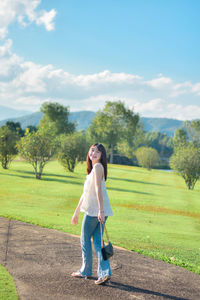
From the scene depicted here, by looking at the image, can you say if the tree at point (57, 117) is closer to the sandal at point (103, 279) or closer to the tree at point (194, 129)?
the tree at point (194, 129)

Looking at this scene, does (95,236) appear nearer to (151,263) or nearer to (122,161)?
(151,263)

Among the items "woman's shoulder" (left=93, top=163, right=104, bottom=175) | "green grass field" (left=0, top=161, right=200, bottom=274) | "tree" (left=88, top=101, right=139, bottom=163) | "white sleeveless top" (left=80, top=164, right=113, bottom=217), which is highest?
"tree" (left=88, top=101, right=139, bottom=163)

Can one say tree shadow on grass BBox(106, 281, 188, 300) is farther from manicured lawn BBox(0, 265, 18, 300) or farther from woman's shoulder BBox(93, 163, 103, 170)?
woman's shoulder BBox(93, 163, 103, 170)

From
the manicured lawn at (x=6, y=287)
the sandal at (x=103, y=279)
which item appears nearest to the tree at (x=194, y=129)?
the sandal at (x=103, y=279)

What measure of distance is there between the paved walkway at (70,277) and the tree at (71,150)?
111ft

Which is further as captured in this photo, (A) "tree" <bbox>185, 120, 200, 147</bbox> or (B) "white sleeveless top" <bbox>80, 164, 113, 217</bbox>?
(A) "tree" <bbox>185, 120, 200, 147</bbox>

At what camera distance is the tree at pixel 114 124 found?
→ 281 feet

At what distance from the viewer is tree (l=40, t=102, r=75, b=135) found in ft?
320

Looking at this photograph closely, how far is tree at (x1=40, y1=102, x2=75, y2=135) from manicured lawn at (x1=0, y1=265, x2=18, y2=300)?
301 feet

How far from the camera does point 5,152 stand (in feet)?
131

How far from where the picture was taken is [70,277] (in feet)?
20.6

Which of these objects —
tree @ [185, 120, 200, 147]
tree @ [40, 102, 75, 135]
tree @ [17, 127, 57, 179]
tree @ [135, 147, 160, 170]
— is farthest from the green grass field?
tree @ [185, 120, 200, 147]

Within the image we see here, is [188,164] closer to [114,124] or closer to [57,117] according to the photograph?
[114,124]

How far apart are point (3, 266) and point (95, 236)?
81.6 inches
